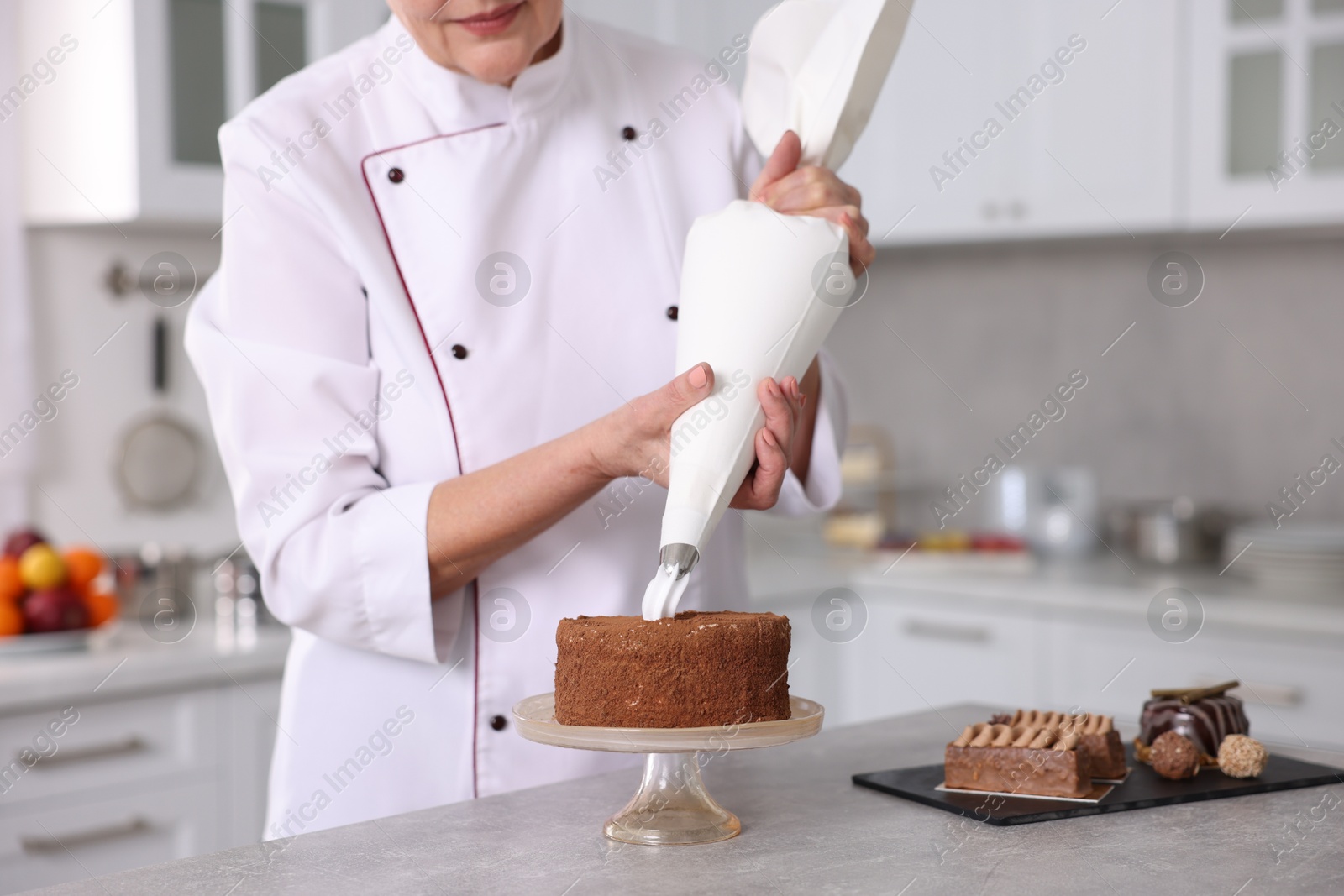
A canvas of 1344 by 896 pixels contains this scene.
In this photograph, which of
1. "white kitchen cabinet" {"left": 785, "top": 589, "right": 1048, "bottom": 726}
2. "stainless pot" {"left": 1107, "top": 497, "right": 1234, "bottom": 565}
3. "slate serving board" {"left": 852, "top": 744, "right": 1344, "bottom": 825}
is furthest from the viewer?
"stainless pot" {"left": 1107, "top": 497, "right": 1234, "bottom": 565}

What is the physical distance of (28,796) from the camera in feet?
6.08

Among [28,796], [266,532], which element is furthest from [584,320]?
[28,796]

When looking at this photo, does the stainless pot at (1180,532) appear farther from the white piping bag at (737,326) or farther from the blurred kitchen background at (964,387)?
the white piping bag at (737,326)

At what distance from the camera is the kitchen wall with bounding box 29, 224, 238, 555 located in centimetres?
238

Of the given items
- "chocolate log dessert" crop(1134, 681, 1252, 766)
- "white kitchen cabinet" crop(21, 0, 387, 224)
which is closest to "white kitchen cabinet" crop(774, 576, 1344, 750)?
"chocolate log dessert" crop(1134, 681, 1252, 766)

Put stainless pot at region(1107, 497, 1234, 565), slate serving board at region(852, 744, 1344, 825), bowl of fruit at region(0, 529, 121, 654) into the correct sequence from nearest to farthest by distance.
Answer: slate serving board at region(852, 744, 1344, 825) < bowl of fruit at region(0, 529, 121, 654) < stainless pot at region(1107, 497, 1234, 565)

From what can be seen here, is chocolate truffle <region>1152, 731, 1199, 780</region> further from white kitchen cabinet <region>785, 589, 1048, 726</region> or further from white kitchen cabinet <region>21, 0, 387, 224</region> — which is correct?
white kitchen cabinet <region>21, 0, 387, 224</region>

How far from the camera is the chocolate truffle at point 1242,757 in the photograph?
979 mm

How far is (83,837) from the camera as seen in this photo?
6.26 feet

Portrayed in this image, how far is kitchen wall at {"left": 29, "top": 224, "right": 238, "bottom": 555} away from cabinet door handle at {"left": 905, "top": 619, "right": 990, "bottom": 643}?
51.5 inches

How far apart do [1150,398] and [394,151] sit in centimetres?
202

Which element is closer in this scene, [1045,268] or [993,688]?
[993,688]

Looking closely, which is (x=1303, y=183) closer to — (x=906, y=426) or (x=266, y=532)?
(x=906, y=426)

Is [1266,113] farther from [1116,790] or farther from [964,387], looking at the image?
[1116,790]
